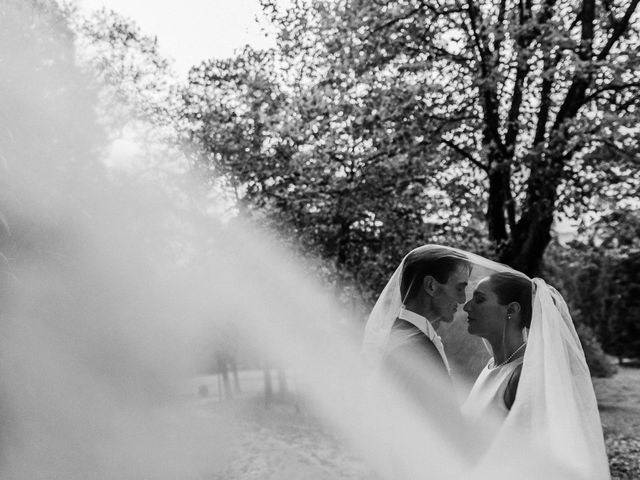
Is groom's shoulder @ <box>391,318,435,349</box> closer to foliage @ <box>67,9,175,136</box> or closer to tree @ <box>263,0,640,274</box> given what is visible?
tree @ <box>263,0,640,274</box>

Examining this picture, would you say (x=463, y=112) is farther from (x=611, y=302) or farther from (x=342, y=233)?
(x=611, y=302)

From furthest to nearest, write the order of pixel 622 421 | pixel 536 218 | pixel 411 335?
pixel 622 421 < pixel 536 218 < pixel 411 335

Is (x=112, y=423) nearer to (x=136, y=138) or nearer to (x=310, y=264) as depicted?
(x=310, y=264)

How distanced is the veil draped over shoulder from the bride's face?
13 centimetres

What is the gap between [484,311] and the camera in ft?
8.17

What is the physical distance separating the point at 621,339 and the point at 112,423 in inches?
1667

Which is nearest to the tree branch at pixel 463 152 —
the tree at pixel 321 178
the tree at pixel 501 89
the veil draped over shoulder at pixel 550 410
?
the tree at pixel 501 89

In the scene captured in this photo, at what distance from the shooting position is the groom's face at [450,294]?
7.64 ft

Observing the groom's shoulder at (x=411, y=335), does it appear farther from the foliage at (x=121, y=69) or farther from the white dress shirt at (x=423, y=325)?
the foliage at (x=121, y=69)

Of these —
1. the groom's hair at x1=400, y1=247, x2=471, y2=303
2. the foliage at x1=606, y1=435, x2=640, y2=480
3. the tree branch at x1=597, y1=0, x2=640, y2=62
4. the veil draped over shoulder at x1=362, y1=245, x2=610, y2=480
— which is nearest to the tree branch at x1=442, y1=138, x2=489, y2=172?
the tree branch at x1=597, y1=0, x2=640, y2=62

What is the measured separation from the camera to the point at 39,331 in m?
8.80

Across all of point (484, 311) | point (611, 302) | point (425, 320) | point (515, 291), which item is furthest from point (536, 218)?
point (611, 302)

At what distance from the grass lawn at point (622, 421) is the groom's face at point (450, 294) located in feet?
26.6

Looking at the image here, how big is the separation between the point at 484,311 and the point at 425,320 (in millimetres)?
361
